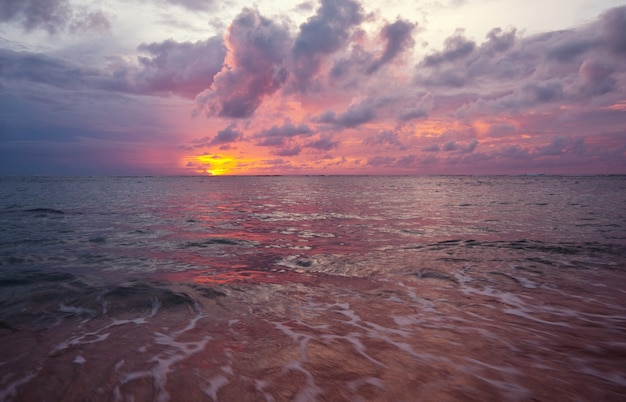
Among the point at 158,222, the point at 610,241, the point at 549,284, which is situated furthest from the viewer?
the point at 158,222

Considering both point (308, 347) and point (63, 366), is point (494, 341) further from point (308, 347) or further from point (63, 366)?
point (63, 366)

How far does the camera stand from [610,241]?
1417cm

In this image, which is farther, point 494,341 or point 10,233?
point 10,233

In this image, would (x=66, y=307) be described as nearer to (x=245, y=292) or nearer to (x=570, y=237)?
(x=245, y=292)

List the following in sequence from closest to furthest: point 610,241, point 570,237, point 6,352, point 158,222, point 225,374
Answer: point 225,374
point 6,352
point 610,241
point 570,237
point 158,222

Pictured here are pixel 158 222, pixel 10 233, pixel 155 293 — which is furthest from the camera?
pixel 158 222

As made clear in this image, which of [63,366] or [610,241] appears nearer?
[63,366]

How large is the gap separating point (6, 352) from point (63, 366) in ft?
4.27

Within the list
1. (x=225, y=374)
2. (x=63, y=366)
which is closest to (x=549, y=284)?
(x=225, y=374)

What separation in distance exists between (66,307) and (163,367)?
3.99m

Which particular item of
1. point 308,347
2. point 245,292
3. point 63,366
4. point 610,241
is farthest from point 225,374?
point 610,241

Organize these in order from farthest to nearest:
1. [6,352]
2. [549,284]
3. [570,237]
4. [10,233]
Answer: [10,233], [570,237], [549,284], [6,352]

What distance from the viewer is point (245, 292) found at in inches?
323

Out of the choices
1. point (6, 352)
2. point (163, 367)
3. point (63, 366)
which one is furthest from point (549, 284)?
point (6, 352)
